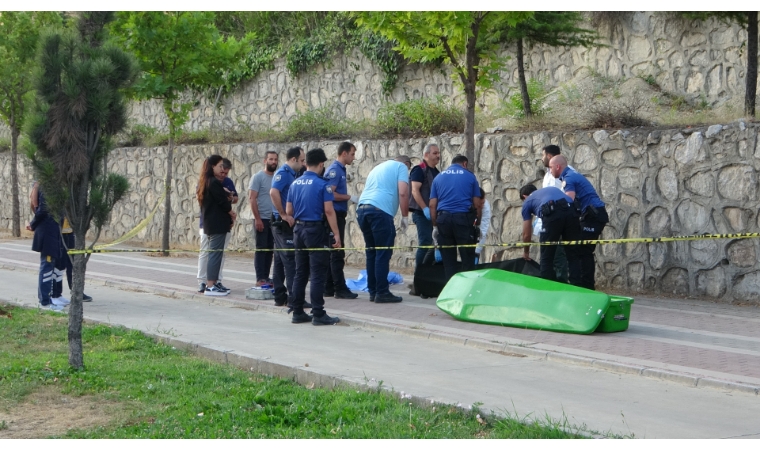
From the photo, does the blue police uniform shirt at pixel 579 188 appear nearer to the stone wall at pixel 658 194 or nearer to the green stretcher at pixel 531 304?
the stone wall at pixel 658 194

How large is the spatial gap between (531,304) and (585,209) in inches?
89.2

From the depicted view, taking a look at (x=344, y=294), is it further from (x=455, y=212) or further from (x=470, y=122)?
(x=470, y=122)

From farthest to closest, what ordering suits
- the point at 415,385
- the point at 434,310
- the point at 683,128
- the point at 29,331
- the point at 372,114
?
the point at 372,114 < the point at 683,128 < the point at 434,310 < the point at 29,331 < the point at 415,385

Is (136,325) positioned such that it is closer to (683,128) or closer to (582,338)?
(582,338)

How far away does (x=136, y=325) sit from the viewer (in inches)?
386

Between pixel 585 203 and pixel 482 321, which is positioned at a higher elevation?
pixel 585 203

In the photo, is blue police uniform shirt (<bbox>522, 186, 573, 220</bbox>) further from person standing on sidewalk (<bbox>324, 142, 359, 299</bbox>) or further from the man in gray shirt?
the man in gray shirt

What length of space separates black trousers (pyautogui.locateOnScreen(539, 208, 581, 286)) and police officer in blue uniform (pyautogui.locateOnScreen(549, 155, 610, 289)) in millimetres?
95

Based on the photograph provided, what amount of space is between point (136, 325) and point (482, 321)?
3819 mm

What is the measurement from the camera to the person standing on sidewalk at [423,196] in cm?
1191

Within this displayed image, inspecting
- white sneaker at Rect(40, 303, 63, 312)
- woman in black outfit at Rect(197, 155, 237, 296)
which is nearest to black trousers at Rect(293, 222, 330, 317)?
woman in black outfit at Rect(197, 155, 237, 296)

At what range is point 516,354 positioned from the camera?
8.20 meters

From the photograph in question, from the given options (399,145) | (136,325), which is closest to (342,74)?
(399,145)

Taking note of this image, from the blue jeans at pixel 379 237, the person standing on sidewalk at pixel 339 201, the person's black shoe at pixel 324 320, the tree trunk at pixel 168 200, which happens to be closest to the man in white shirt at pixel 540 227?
the blue jeans at pixel 379 237
